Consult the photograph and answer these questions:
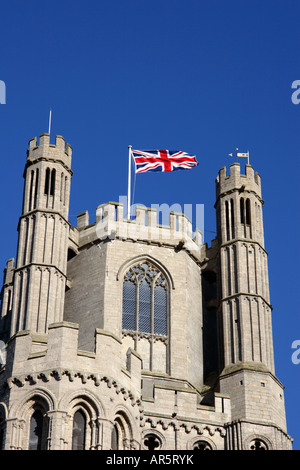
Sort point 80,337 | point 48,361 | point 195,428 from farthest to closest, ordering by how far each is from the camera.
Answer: point 80,337 < point 195,428 < point 48,361

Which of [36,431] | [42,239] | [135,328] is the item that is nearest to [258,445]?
[135,328]

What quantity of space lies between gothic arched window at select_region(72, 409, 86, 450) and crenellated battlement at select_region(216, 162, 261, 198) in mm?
15584

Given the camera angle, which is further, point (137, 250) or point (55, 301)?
point (137, 250)

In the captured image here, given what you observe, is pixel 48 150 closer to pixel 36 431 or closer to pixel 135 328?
pixel 135 328

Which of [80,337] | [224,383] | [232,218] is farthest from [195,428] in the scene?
[232,218]

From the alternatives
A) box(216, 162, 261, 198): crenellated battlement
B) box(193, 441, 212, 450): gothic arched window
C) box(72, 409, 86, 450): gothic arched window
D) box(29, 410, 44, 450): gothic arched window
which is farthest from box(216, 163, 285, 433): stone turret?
box(29, 410, 44, 450): gothic arched window

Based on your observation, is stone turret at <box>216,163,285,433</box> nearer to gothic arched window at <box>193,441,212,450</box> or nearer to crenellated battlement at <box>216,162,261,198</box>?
crenellated battlement at <box>216,162,261,198</box>

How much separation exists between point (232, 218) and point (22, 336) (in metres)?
13.6

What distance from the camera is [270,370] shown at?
169 feet

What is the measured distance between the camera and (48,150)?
185 ft
